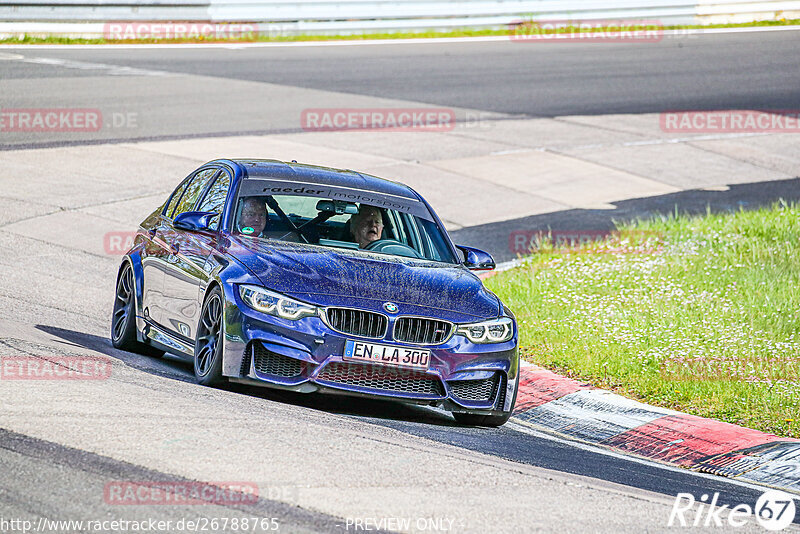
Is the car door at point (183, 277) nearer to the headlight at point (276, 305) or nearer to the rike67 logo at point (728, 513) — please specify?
the headlight at point (276, 305)

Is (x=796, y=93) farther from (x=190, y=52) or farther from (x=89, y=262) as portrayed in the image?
(x=89, y=262)

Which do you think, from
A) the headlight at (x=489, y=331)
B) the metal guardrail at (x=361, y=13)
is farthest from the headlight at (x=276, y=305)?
the metal guardrail at (x=361, y=13)

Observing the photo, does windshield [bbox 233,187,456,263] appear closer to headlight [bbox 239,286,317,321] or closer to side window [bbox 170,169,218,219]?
side window [bbox 170,169,218,219]

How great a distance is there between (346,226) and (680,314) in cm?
358

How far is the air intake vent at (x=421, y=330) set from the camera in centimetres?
784

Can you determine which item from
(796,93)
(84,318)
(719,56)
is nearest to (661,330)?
(84,318)

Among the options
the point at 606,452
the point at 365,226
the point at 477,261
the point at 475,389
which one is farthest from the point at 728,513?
the point at 365,226

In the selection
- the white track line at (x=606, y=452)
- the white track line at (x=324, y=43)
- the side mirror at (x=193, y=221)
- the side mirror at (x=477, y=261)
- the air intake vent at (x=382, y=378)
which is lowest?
the white track line at (x=606, y=452)

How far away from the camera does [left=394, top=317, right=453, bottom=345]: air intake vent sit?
309 inches

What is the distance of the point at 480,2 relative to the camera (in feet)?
105

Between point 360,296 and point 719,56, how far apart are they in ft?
84.1

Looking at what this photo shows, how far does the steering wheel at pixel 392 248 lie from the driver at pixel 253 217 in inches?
30.3

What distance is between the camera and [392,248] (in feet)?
30.0

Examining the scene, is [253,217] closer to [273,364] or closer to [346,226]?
[346,226]
